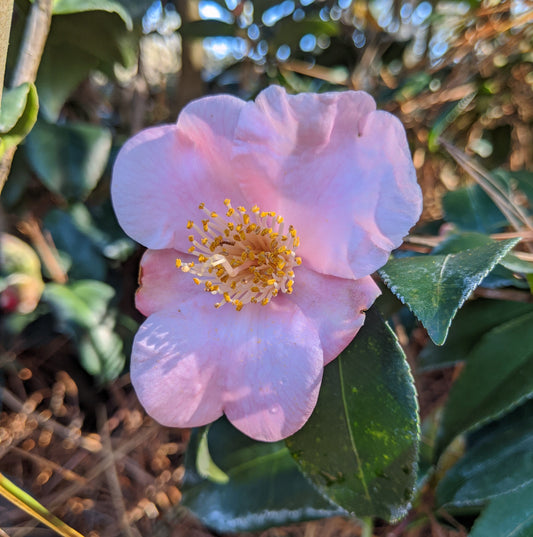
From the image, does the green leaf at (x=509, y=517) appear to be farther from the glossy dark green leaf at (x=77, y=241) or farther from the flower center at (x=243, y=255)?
the glossy dark green leaf at (x=77, y=241)

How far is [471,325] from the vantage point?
643 mm

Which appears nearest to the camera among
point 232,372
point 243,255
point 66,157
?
point 232,372

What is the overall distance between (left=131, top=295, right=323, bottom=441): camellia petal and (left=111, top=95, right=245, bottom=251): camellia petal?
0.31ft

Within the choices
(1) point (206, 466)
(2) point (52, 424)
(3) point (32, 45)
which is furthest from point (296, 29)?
(2) point (52, 424)

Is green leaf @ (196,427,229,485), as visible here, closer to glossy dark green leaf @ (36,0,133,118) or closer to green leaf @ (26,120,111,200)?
green leaf @ (26,120,111,200)

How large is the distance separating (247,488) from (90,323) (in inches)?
12.7

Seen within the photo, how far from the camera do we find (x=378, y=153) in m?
0.42

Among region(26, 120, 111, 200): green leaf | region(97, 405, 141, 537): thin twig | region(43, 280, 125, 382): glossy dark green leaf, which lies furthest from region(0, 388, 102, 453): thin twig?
region(26, 120, 111, 200): green leaf

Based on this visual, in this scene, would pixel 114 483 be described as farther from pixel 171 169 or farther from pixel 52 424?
pixel 171 169

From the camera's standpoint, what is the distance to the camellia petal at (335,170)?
0.41 m

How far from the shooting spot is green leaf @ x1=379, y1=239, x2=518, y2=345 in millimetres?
365

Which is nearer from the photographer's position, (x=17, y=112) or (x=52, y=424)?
(x=17, y=112)

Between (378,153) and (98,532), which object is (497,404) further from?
(98,532)

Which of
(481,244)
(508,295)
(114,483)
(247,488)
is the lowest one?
(114,483)
